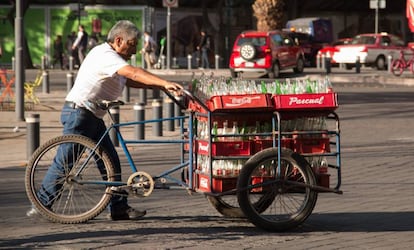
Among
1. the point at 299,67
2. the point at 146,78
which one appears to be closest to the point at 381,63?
the point at 299,67

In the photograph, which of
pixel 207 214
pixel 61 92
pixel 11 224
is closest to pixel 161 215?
pixel 207 214

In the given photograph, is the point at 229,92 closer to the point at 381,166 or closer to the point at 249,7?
the point at 381,166

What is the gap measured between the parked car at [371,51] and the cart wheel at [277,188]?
133 ft

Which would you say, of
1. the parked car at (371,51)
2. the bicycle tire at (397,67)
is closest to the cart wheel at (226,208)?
the bicycle tire at (397,67)

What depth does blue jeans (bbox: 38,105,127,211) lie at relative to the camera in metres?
9.66

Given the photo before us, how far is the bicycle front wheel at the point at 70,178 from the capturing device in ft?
31.4

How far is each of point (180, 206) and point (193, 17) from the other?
46.2 m

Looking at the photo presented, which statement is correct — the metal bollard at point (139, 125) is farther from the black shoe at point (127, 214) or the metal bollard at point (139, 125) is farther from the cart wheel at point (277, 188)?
the cart wheel at point (277, 188)

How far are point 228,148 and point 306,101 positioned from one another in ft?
2.34

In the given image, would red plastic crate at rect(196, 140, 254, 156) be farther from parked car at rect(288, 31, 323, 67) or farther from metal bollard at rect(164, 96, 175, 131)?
parked car at rect(288, 31, 323, 67)

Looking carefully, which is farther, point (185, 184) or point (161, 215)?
point (161, 215)

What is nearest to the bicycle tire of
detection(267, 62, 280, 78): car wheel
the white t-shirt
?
detection(267, 62, 280, 78): car wheel

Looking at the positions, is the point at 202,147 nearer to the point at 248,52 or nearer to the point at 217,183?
the point at 217,183

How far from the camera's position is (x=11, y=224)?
971 cm
